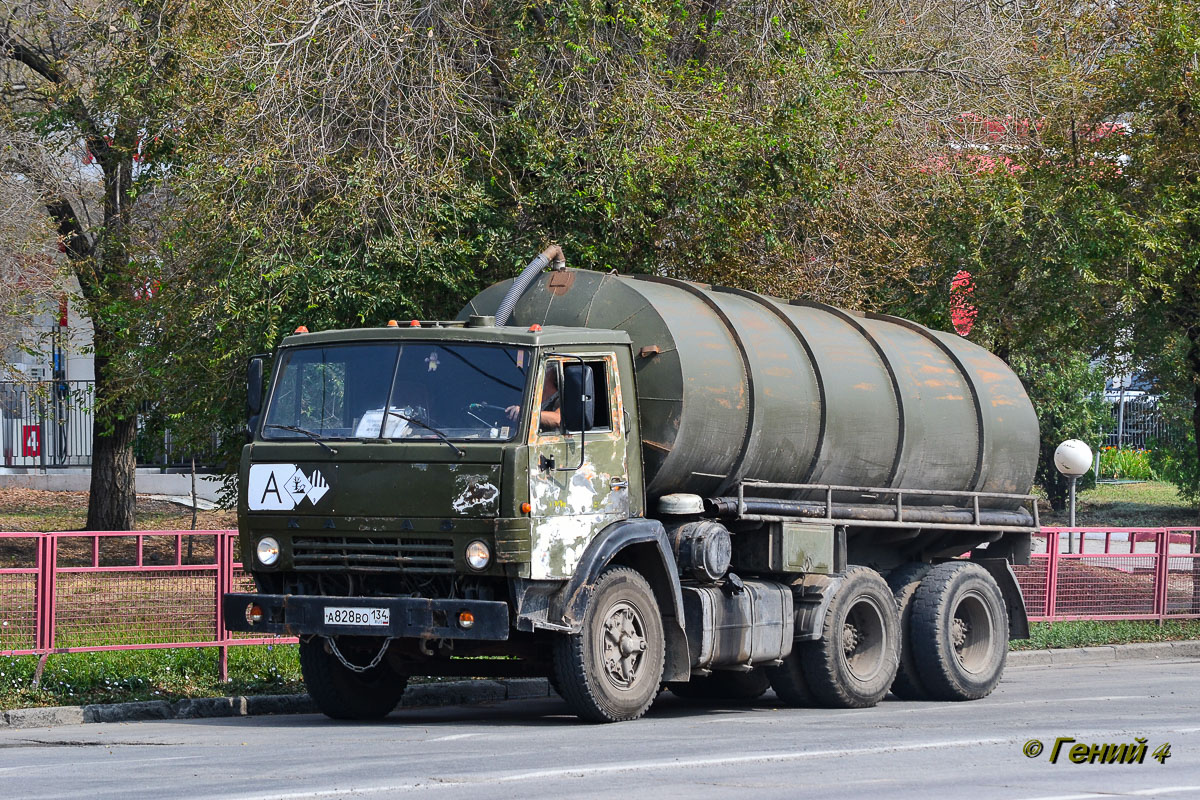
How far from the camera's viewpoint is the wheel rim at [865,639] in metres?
13.1

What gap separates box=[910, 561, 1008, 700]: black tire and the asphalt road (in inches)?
29.4

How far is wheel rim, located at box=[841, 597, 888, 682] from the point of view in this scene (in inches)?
515

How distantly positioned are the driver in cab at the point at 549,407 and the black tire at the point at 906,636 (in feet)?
15.2

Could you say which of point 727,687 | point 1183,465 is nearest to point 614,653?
point 727,687

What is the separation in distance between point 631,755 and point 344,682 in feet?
10.9

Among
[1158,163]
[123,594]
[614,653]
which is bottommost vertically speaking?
[614,653]

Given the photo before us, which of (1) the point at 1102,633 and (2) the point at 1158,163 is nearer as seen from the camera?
(1) the point at 1102,633

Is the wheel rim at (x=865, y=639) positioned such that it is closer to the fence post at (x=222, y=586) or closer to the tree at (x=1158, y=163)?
the fence post at (x=222, y=586)

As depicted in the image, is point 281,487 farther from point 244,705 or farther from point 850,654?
point 850,654

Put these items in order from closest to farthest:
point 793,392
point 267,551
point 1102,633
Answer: point 267,551 < point 793,392 < point 1102,633

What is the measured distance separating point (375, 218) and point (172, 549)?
437 cm

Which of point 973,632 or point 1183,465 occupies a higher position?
point 1183,465

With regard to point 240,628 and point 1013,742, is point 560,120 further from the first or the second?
point 1013,742

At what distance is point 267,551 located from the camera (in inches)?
424
